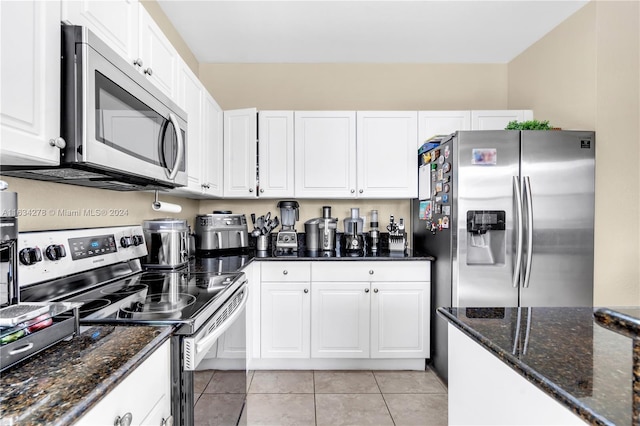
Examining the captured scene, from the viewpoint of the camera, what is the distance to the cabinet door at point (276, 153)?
2779mm

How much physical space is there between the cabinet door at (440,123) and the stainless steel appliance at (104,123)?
6.60 feet

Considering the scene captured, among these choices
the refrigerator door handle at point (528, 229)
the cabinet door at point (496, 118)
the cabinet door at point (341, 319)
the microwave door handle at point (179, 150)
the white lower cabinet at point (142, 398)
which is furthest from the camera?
the cabinet door at point (496, 118)

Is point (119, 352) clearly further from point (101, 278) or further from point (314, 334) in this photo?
point (314, 334)

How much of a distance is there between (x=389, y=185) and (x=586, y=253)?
55.6 inches

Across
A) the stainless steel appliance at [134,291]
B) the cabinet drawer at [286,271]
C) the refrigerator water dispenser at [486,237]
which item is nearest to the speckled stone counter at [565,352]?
the stainless steel appliance at [134,291]

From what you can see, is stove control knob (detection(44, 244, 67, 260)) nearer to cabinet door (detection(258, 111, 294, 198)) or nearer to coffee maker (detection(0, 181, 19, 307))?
coffee maker (detection(0, 181, 19, 307))

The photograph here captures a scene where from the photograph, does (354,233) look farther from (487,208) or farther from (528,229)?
(528,229)

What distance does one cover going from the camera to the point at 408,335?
8.16 feet

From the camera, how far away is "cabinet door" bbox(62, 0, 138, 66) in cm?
101

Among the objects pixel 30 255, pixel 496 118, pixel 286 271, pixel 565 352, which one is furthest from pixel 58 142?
pixel 496 118

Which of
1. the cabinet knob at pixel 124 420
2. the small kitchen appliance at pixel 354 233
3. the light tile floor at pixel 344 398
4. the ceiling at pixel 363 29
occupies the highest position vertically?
the ceiling at pixel 363 29

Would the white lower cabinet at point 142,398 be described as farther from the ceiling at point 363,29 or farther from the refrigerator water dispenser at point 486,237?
the ceiling at point 363,29

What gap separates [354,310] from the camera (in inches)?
98.0

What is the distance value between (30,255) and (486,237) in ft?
7.58
